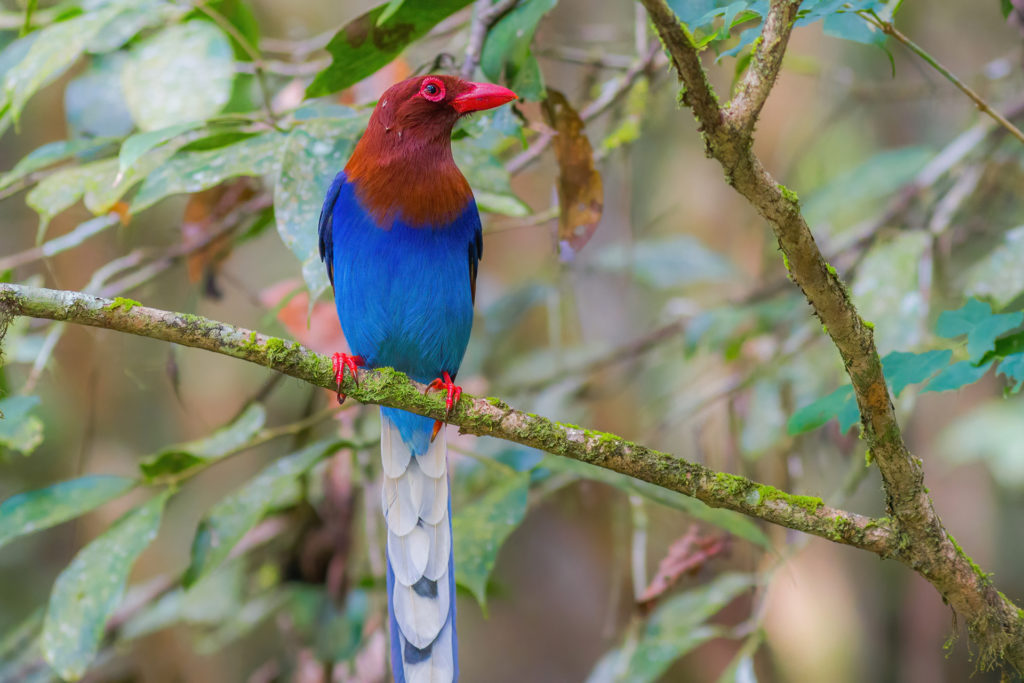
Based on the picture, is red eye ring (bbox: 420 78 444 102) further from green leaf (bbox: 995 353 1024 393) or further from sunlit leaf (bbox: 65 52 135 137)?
green leaf (bbox: 995 353 1024 393)

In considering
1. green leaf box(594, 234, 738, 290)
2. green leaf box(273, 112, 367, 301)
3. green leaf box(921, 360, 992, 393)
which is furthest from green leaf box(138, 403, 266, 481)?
green leaf box(594, 234, 738, 290)

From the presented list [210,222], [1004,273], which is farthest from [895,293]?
[210,222]

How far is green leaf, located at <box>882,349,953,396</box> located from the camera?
88.0 inches

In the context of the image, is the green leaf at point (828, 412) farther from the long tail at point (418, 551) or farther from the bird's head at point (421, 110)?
the bird's head at point (421, 110)

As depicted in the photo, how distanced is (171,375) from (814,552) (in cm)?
419

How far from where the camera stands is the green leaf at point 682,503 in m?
2.90

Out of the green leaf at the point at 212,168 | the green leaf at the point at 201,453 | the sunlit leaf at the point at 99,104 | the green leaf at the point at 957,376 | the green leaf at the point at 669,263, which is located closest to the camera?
the green leaf at the point at 957,376

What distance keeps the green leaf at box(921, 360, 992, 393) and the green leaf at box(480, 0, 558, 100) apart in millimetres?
1310

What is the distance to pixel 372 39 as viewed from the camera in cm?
272

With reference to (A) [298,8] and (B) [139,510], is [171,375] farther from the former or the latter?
(A) [298,8]

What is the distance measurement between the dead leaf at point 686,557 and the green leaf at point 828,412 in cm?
94

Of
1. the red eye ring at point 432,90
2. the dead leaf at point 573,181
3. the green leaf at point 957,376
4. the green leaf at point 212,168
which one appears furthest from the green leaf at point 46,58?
the green leaf at point 957,376

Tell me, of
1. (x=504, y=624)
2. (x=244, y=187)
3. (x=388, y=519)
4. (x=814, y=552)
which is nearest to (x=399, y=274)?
(x=388, y=519)

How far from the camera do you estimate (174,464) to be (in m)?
3.08
